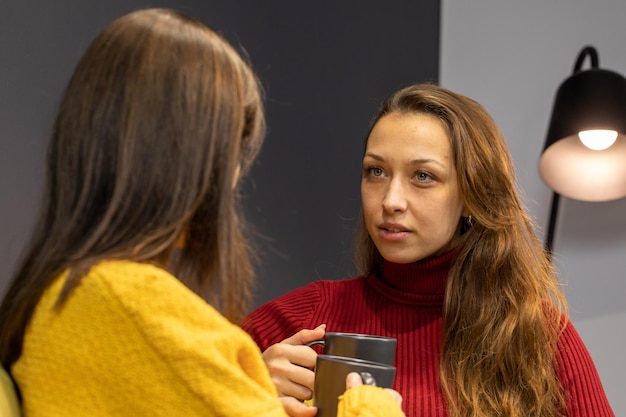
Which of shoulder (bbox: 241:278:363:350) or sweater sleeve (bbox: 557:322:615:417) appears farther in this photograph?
shoulder (bbox: 241:278:363:350)

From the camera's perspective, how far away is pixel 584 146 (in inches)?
88.3

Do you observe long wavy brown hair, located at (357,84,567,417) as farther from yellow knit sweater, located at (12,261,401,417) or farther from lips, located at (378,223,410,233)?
Answer: yellow knit sweater, located at (12,261,401,417)

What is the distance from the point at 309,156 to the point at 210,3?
1.62ft

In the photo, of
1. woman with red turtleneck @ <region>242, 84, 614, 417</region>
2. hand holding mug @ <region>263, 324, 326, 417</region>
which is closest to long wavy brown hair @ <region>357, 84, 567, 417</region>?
woman with red turtleneck @ <region>242, 84, 614, 417</region>

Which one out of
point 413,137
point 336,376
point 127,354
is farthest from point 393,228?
point 127,354

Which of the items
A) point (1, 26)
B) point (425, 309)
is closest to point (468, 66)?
point (425, 309)

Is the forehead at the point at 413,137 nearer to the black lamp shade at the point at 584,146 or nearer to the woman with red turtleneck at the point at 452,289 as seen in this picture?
the woman with red turtleneck at the point at 452,289

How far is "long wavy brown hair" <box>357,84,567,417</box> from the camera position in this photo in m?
1.45

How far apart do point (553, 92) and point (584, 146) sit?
0.39 m

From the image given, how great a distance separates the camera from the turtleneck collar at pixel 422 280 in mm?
1594

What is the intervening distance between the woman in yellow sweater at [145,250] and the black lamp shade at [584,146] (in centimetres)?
135

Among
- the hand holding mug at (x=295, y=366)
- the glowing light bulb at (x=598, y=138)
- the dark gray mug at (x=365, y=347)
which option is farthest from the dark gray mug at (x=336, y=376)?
the glowing light bulb at (x=598, y=138)

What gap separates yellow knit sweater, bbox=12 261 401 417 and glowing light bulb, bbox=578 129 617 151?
155 centimetres

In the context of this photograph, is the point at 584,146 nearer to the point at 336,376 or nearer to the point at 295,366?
the point at 295,366
